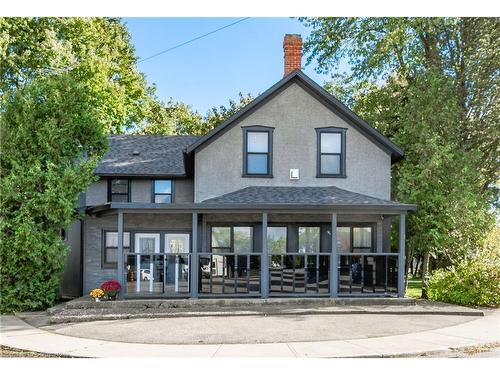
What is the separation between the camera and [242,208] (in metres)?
15.0

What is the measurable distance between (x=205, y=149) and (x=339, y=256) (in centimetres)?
551

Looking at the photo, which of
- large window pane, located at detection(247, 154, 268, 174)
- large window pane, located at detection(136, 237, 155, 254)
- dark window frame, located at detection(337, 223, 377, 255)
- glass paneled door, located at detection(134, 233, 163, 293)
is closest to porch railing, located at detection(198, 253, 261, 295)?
glass paneled door, located at detection(134, 233, 163, 293)

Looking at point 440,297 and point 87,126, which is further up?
point 87,126

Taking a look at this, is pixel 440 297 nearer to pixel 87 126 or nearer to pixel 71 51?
pixel 87 126

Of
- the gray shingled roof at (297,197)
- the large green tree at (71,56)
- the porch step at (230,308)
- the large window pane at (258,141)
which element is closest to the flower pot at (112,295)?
the porch step at (230,308)

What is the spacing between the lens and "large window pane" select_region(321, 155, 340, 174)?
17.8 m

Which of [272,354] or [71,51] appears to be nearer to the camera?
[272,354]

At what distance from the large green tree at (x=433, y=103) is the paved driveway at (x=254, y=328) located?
6.16 m

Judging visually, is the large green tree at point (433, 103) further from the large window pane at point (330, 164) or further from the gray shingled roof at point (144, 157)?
the gray shingled roof at point (144, 157)

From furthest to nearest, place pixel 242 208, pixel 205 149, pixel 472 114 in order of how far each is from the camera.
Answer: pixel 472 114, pixel 205 149, pixel 242 208

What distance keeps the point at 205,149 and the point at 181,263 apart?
12.9ft
